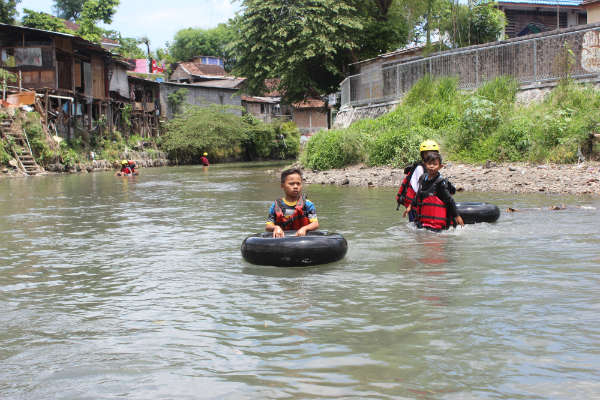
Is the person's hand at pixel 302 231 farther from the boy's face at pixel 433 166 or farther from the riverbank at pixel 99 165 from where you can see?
the riverbank at pixel 99 165

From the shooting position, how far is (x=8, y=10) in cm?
4409

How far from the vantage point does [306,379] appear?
3.62 m

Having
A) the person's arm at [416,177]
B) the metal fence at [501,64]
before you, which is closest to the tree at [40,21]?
the metal fence at [501,64]

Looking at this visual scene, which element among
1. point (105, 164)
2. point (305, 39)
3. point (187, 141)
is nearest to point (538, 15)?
point (305, 39)

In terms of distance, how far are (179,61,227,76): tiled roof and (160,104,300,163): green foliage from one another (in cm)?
986

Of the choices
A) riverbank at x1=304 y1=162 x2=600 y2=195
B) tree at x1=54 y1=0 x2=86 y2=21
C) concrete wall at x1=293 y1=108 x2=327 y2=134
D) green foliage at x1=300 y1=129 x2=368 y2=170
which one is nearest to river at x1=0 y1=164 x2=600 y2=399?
riverbank at x1=304 y1=162 x2=600 y2=195

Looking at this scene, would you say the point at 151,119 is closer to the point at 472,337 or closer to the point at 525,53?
the point at 525,53

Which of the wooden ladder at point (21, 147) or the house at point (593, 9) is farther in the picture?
the house at point (593, 9)

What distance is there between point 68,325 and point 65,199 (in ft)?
43.5

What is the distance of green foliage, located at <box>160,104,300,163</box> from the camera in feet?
162

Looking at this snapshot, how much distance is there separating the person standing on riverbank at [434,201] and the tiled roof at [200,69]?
58.7 metres

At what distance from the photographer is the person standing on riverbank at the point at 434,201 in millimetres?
8148

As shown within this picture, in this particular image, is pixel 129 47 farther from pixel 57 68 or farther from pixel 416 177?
pixel 416 177

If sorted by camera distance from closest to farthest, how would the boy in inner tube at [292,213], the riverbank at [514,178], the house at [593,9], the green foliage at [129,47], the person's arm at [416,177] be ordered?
the boy in inner tube at [292,213], the person's arm at [416,177], the riverbank at [514,178], the house at [593,9], the green foliage at [129,47]
